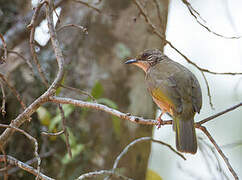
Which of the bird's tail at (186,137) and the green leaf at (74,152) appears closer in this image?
the bird's tail at (186,137)

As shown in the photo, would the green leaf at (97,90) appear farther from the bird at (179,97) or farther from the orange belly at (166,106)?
the orange belly at (166,106)

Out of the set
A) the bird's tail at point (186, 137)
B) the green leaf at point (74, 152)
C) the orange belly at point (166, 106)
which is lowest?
the green leaf at point (74, 152)

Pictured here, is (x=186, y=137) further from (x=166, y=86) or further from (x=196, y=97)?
(x=166, y=86)

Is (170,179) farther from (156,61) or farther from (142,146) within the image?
(156,61)

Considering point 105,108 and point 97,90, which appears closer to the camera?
point 105,108

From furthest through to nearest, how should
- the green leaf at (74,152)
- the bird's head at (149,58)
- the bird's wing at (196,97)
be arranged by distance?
the green leaf at (74,152)
the bird's head at (149,58)
the bird's wing at (196,97)

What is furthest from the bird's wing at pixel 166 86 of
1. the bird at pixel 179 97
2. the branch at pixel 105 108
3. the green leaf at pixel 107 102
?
the branch at pixel 105 108

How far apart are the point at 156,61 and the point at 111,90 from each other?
0.79 meters

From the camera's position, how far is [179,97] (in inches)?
128

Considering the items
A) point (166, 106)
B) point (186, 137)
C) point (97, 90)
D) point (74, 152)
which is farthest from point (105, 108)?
point (74, 152)

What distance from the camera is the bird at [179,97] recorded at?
2.96 m

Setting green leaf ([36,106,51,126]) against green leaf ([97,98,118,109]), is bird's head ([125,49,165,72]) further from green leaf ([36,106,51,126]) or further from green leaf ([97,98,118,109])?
green leaf ([36,106,51,126])

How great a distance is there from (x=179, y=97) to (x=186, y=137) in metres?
0.44

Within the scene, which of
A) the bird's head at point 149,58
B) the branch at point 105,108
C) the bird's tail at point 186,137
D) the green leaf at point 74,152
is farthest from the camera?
the green leaf at point 74,152
